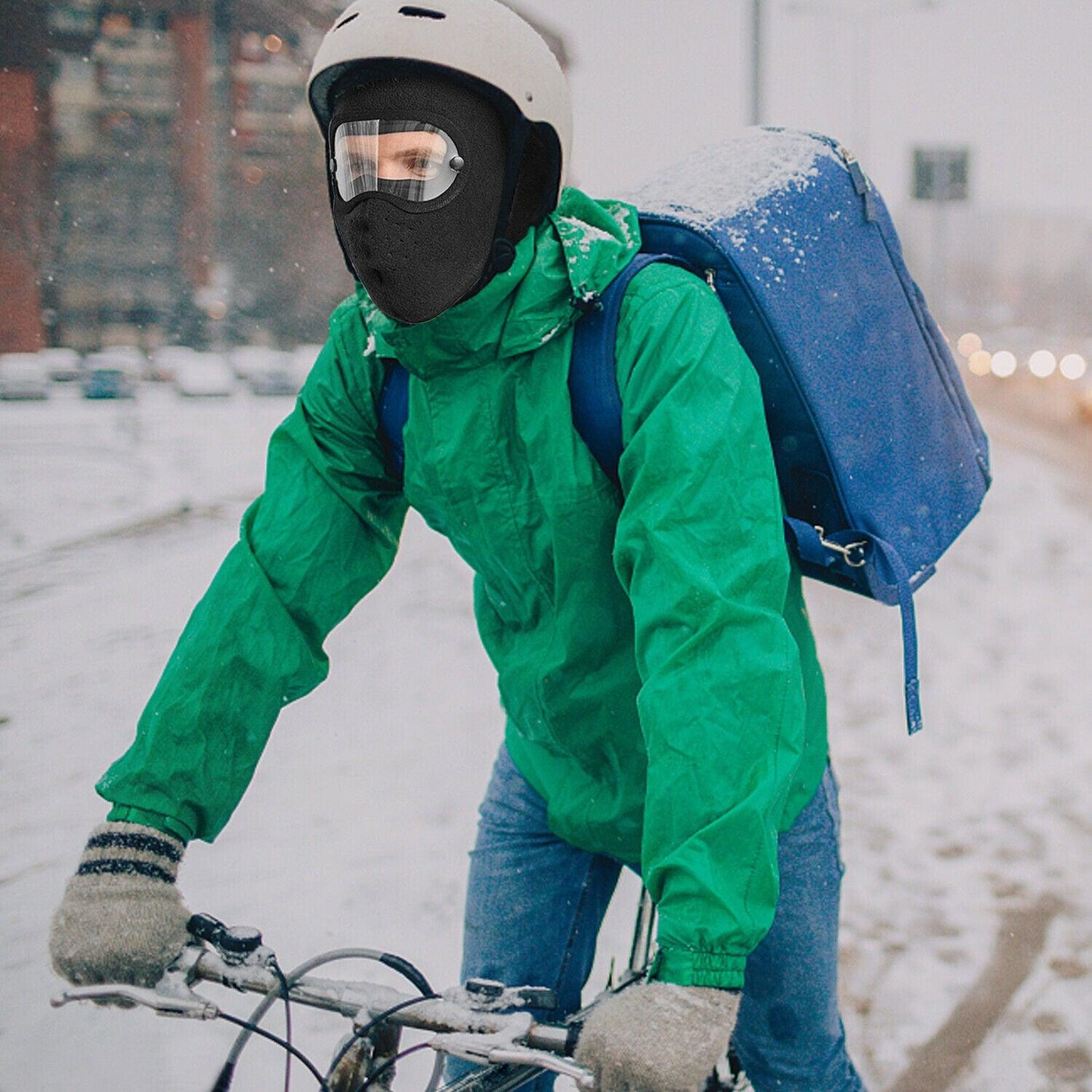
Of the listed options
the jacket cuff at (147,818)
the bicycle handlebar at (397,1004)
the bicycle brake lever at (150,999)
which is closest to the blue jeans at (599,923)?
the bicycle handlebar at (397,1004)

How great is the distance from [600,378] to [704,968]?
30.2 inches

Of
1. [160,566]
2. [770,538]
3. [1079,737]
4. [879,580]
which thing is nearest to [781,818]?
[879,580]

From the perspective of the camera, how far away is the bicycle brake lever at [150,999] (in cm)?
144

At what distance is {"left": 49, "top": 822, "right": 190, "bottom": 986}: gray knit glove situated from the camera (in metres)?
1.56

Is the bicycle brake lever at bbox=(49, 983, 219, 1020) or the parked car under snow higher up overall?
the bicycle brake lever at bbox=(49, 983, 219, 1020)

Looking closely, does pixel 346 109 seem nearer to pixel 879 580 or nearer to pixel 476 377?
pixel 476 377

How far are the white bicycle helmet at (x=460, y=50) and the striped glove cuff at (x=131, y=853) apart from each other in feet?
3.59

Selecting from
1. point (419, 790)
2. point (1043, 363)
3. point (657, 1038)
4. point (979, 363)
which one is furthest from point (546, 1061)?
point (979, 363)

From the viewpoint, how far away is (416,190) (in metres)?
1.72

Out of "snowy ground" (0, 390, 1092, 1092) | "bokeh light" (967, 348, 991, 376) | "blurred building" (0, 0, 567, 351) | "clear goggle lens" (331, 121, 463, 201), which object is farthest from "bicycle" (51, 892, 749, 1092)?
"bokeh light" (967, 348, 991, 376)

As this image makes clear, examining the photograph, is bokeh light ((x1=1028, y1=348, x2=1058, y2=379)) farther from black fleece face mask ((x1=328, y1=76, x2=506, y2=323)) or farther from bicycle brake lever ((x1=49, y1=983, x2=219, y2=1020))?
bicycle brake lever ((x1=49, y1=983, x2=219, y2=1020))

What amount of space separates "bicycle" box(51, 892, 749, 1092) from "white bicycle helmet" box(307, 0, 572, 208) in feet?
3.73

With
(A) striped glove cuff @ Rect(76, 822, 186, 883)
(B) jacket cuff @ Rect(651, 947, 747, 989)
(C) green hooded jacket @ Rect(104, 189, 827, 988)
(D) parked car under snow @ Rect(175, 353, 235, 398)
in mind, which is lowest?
(D) parked car under snow @ Rect(175, 353, 235, 398)

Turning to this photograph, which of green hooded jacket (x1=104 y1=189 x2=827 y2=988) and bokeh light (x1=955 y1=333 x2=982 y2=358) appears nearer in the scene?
green hooded jacket (x1=104 y1=189 x2=827 y2=988)
